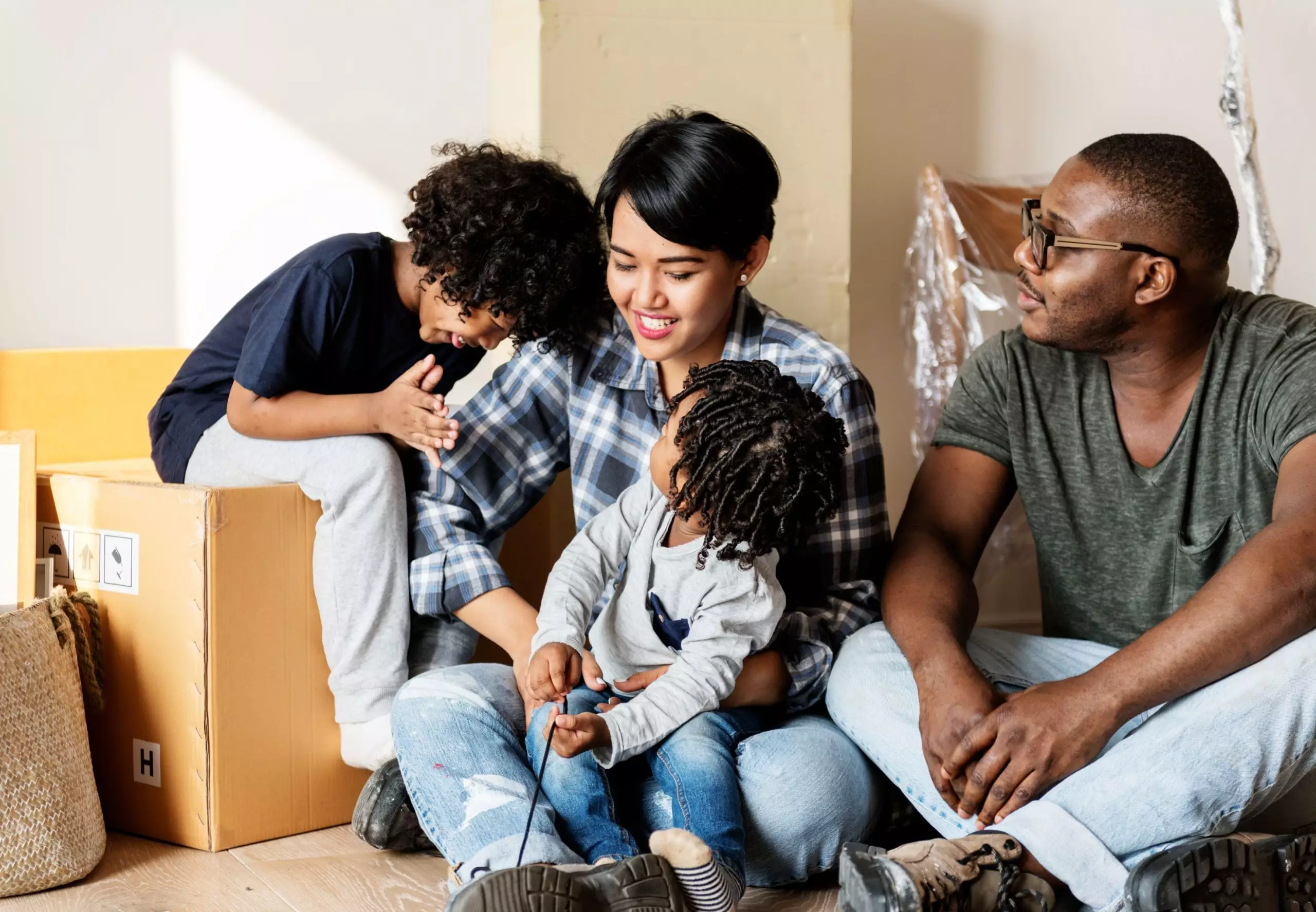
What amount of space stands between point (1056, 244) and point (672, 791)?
0.73 metres

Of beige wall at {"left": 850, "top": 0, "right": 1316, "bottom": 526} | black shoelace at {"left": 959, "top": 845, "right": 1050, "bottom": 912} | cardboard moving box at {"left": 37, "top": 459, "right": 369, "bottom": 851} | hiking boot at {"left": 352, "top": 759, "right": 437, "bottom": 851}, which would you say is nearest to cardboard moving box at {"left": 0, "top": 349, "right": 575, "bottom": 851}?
cardboard moving box at {"left": 37, "top": 459, "right": 369, "bottom": 851}

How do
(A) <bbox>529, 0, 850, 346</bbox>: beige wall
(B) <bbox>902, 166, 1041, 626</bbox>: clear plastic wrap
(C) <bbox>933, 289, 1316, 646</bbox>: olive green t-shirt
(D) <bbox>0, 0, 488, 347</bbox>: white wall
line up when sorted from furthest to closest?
1. (B) <bbox>902, 166, 1041, 626</bbox>: clear plastic wrap
2. (D) <bbox>0, 0, 488, 347</bbox>: white wall
3. (A) <bbox>529, 0, 850, 346</bbox>: beige wall
4. (C) <bbox>933, 289, 1316, 646</bbox>: olive green t-shirt

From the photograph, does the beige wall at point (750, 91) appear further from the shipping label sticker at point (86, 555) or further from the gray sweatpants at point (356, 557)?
the shipping label sticker at point (86, 555)

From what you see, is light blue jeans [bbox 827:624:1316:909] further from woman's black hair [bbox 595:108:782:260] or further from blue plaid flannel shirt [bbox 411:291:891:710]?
woman's black hair [bbox 595:108:782:260]

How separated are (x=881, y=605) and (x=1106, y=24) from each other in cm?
172

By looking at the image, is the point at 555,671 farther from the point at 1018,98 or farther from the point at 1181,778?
the point at 1018,98

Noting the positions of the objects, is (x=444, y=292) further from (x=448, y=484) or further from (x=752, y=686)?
(x=752, y=686)

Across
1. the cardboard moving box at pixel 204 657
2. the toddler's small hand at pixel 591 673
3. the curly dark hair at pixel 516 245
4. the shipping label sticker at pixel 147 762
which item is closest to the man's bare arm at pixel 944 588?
the toddler's small hand at pixel 591 673

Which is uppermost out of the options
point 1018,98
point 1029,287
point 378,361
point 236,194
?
point 1018,98

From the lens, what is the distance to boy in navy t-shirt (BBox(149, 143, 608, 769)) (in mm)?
1470

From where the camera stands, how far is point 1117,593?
1453 mm

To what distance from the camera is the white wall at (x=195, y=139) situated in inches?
77.9

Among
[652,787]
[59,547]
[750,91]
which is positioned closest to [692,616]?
[652,787]

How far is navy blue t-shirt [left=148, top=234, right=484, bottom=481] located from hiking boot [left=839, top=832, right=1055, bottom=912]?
87cm
